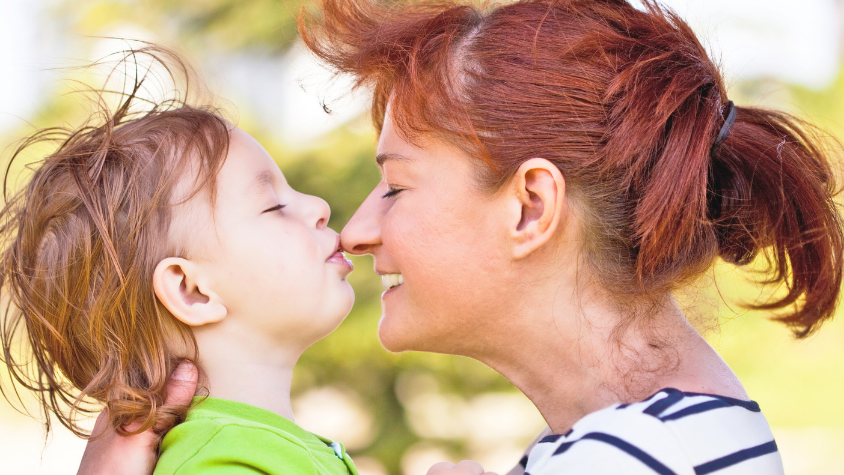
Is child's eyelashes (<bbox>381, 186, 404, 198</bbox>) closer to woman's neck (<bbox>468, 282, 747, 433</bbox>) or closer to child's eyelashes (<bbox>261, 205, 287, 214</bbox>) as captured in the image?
child's eyelashes (<bbox>261, 205, 287, 214</bbox>)

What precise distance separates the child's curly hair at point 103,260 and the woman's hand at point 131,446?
0.11ft

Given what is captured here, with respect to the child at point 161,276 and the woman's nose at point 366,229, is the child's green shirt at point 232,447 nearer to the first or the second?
the child at point 161,276

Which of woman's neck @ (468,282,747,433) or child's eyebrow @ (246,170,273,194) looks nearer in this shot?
woman's neck @ (468,282,747,433)

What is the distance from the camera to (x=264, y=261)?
2.08 m

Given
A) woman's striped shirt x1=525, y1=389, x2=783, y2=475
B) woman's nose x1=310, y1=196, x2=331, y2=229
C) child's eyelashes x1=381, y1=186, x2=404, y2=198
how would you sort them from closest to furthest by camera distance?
woman's striped shirt x1=525, y1=389, x2=783, y2=475
child's eyelashes x1=381, y1=186, x2=404, y2=198
woman's nose x1=310, y1=196, x2=331, y2=229

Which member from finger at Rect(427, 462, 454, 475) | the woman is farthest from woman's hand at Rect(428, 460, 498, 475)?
the woman

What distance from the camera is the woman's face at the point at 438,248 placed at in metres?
1.84

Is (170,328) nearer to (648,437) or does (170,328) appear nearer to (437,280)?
(437,280)

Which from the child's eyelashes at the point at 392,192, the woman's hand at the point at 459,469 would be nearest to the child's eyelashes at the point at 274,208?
the child's eyelashes at the point at 392,192

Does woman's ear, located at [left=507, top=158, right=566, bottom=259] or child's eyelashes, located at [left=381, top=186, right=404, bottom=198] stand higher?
woman's ear, located at [left=507, top=158, right=566, bottom=259]

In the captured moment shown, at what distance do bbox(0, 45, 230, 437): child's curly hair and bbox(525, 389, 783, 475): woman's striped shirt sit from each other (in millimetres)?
1077

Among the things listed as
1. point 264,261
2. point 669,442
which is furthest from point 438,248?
point 669,442

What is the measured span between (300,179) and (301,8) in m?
3.24

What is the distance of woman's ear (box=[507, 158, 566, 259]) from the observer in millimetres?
1731
